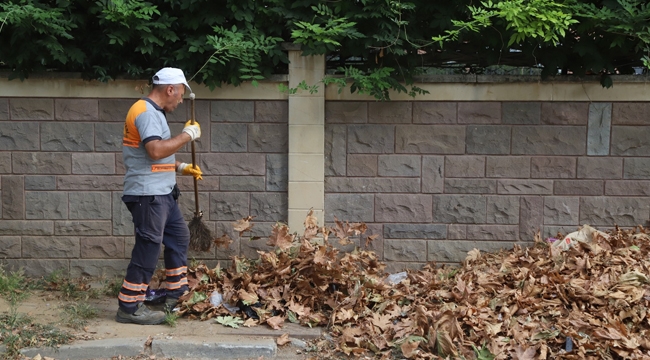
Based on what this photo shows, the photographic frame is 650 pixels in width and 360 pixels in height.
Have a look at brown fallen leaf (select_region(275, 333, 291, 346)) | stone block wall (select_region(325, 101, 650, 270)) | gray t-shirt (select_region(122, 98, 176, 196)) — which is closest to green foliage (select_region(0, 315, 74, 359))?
gray t-shirt (select_region(122, 98, 176, 196))

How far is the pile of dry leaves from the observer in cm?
466

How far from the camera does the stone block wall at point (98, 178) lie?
248 inches

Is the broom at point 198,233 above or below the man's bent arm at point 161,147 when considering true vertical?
below

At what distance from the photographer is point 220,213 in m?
6.41

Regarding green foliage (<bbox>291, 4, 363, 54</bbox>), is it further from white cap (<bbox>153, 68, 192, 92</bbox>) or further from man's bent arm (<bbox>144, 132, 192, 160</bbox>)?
man's bent arm (<bbox>144, 132, 192, 160</bbox>)

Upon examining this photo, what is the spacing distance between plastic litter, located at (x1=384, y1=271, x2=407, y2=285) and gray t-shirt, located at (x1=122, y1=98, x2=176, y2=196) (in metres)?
2.17

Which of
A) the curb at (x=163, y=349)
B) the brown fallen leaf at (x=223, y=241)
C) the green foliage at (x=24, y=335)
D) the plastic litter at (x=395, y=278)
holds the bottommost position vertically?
the curb at (x=163, y=349)

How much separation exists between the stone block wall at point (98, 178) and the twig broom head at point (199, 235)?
0.39 metres

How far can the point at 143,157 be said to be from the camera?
510 cm

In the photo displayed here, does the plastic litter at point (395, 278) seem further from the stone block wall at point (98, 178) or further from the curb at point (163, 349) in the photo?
the curb at point (163, 349)

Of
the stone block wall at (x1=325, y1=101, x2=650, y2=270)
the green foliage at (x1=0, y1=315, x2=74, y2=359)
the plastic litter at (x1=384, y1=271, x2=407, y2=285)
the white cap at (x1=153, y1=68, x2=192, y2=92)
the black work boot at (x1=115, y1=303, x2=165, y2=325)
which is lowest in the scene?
the green foliage at (x1=0, y1=315, x2=74, y2=359)

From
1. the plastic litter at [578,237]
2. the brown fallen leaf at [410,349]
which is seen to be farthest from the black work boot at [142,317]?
the plastic litter at [578,237]

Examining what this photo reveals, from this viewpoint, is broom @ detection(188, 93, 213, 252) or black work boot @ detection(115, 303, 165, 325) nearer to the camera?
black work boot @ detection(115, 303, 165, 325)

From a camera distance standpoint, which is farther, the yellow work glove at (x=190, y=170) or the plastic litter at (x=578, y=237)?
the plastic litter at (x=578, y=237)
